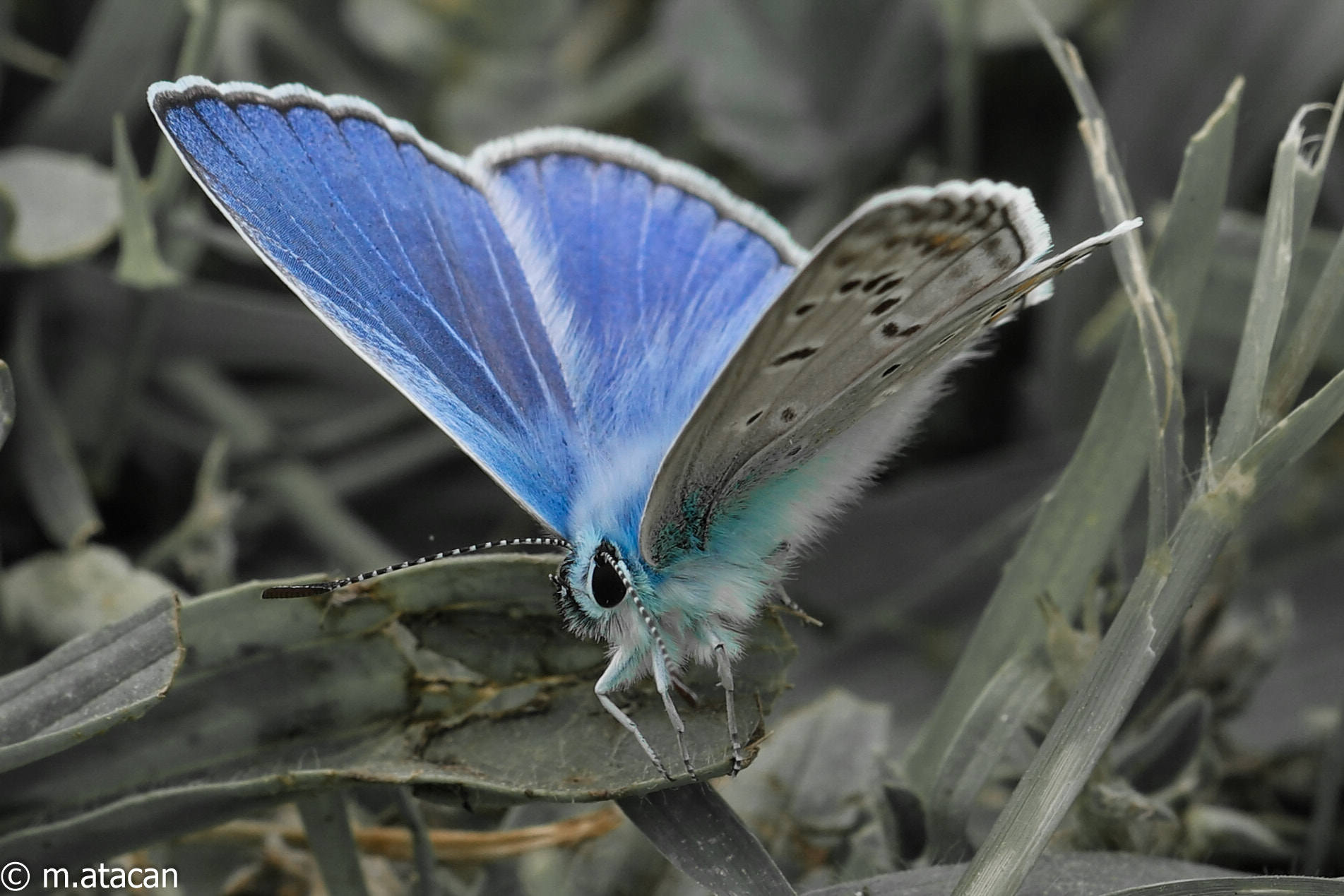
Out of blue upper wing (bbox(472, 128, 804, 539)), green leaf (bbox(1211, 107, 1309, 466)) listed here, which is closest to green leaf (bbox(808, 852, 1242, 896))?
green leaf (bbox(1211, 107, 1309, 466))

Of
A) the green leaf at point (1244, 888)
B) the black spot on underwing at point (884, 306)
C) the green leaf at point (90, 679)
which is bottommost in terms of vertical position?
the green leaf at point (90, 679)

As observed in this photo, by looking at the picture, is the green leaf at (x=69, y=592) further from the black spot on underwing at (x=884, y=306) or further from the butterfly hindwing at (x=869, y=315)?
the black spot on underwing at (x=884, y=306)

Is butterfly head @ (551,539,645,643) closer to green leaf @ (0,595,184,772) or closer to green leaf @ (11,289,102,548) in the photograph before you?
green leaf @ (0,595,184,772)

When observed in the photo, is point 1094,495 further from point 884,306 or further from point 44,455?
point 44,455

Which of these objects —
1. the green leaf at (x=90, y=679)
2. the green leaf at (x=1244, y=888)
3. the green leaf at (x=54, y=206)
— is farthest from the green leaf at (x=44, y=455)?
the green leaf at (x=1244, y=888)

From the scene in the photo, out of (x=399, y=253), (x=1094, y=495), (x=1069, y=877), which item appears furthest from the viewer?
(x=399, y=253)

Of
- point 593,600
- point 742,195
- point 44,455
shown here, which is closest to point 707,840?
point 593,600
